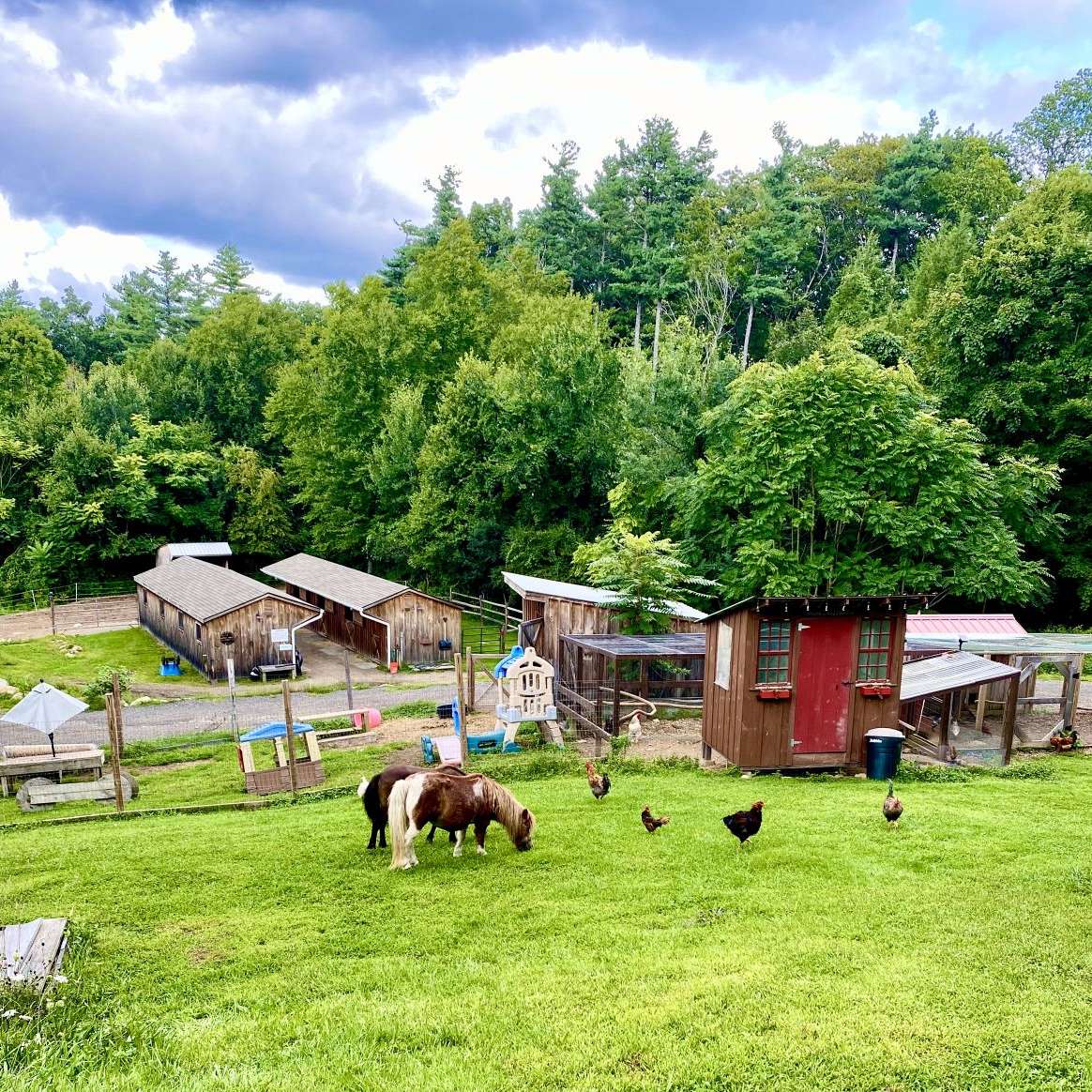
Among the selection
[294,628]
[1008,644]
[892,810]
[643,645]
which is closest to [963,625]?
[1008,644]

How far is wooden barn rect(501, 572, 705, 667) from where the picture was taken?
23.5 meters

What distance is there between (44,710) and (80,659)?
1691 cm

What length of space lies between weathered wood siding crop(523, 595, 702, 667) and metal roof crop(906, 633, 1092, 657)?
6.30 metres

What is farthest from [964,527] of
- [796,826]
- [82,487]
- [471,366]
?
[82,487]

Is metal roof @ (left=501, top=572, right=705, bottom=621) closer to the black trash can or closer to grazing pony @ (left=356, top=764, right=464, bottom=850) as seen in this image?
the black trash can

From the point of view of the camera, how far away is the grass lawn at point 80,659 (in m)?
26.8

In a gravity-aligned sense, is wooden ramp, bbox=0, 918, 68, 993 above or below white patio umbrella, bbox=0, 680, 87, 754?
above

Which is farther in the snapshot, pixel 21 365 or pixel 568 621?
pixel 21 365

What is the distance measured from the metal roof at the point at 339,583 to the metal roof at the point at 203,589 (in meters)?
2.30

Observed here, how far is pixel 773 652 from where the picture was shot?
47.4 feet

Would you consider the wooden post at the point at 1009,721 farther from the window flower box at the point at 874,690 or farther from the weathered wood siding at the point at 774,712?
the window flower box at the point at 874,690

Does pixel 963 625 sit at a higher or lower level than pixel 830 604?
lower

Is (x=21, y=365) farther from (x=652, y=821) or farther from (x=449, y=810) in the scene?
(x=652, y=821)

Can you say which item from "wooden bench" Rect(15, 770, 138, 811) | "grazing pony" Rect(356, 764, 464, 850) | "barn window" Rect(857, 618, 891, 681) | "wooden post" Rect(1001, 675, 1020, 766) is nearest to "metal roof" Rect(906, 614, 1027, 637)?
"wooden post" Rect(1001, 675, 1020, 766)
